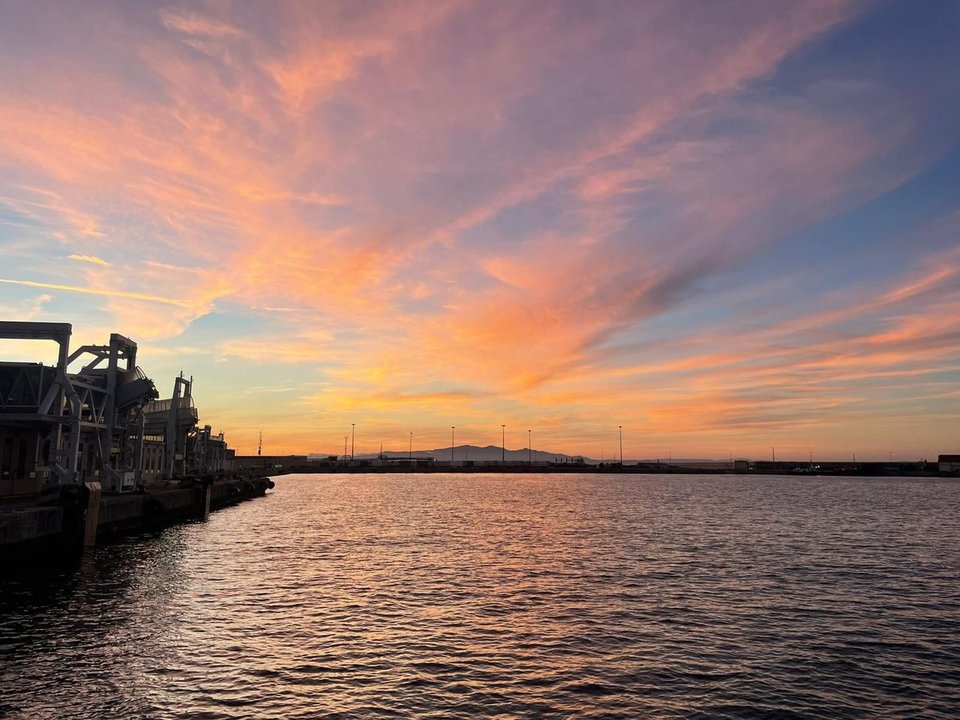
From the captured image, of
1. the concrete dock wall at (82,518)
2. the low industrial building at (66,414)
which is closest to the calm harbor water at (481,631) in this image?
the concrete dock wall at (82,518)

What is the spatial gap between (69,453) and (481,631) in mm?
42382

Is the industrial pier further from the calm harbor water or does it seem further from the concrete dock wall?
the calm harbor water

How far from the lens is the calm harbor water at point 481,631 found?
20.2 metres

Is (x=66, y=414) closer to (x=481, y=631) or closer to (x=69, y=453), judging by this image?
(x=69, y=453)

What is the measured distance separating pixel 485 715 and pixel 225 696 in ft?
26.3

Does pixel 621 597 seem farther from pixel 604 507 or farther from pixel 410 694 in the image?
pixel 604 507

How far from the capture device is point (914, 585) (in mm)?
40438

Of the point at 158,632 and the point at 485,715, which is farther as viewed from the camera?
the point at 158,632

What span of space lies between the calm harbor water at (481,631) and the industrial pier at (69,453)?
3340 mm

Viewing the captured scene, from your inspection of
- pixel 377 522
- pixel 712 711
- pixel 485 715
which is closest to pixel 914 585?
pixel 712 711

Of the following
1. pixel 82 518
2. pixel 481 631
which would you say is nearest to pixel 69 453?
pixel 82 518

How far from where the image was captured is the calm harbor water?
2022cm

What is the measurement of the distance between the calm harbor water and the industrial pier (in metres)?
3.34

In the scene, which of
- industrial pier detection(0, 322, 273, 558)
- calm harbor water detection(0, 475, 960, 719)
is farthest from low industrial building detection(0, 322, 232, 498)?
calm harbor water detection(0, 475, 960, 719)
